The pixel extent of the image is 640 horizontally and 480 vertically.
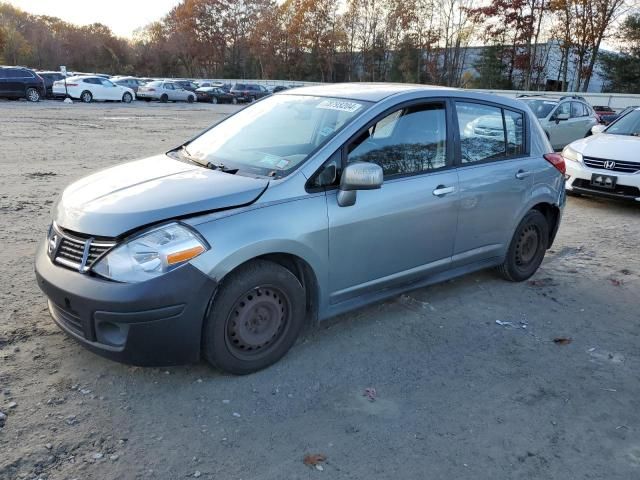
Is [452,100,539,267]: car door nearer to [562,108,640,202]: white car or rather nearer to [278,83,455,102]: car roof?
[278,83,455,102]: car roof

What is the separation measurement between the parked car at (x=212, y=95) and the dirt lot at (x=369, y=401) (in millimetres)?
37590

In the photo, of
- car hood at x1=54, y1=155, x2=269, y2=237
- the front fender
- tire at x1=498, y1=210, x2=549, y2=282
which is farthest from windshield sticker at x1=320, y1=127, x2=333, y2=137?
tire at x1=498, y1=210, x2=549, y2=282

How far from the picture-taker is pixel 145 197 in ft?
10.8

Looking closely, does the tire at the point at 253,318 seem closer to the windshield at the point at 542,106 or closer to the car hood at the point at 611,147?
the car hood at the point at 611,147

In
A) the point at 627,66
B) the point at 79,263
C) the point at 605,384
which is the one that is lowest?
the point at 605,384

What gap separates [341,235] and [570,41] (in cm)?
4693

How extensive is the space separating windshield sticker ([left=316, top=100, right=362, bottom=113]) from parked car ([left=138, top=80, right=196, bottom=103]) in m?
34.7

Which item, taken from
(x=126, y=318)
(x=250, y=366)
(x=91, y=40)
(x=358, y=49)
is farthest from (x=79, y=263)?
(x=91, y=40)

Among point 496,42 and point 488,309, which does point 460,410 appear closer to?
point 488,309

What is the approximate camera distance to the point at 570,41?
43312 mm

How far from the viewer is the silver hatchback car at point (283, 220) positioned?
3.05 meters

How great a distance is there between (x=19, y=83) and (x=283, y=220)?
2943 cm

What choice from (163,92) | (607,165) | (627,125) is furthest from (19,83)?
(607,165)

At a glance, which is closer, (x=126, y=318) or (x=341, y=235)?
(x=126, y=318)
